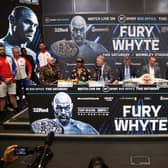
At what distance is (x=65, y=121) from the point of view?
5.61 metres

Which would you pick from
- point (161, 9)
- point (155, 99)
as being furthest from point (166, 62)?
point (155, 99)

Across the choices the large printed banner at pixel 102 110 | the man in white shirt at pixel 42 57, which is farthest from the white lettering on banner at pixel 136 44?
the large printed banner at pixel 102 110

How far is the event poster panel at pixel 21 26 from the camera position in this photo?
32.8ft

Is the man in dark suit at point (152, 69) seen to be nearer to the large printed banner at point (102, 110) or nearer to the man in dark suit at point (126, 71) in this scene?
the man in dark suit at point (126, 71)

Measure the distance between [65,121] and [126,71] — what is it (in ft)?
16.4

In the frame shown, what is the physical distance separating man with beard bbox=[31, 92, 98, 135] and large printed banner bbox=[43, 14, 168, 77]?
17.6 ft

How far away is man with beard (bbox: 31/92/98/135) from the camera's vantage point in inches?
220

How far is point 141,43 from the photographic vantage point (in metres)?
10.7

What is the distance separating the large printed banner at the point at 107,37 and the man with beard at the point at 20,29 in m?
0.41

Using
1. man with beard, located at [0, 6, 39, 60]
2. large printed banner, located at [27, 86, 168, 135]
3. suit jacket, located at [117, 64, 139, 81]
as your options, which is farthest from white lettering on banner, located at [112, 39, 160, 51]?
large printed banner, located at [27, 86, 168, 135]

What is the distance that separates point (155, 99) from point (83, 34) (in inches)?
221

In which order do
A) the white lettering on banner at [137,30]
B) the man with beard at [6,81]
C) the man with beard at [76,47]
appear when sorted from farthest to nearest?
the man with beard at [76,47] < the white lettering on banner at [137,30] < the man with beard at [6,81]

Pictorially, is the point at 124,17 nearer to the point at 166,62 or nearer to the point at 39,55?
the point at 166,62

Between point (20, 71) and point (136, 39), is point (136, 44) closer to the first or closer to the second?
point (136, 39)
